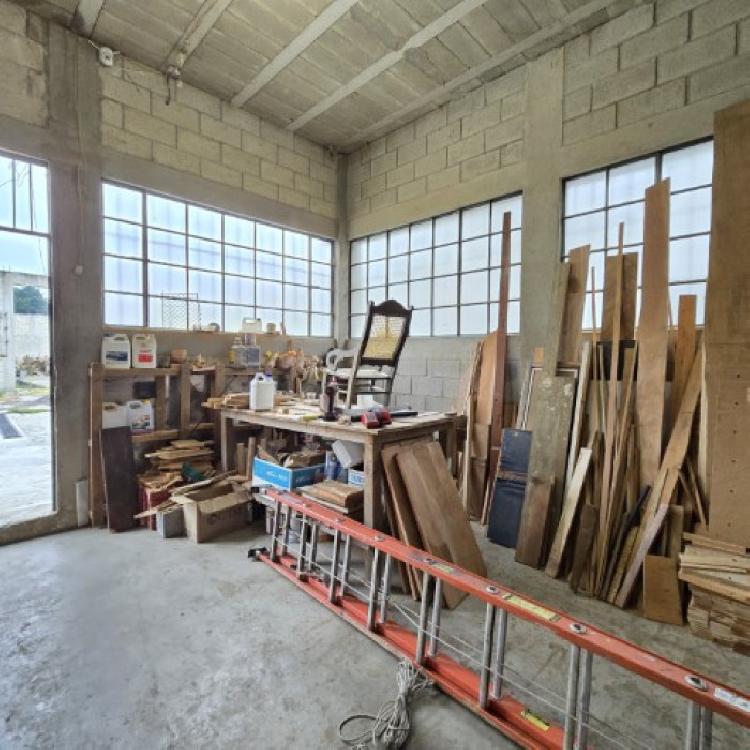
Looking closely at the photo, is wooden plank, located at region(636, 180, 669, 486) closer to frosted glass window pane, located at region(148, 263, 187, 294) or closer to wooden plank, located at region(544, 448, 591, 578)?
wooden plank, located at region(544, 448, 591, 578)

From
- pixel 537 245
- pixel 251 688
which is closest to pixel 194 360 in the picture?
pixel 251 688

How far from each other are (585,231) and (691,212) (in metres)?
0.67

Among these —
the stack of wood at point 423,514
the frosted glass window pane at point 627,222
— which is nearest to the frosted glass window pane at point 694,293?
the frosted glass window pane at point 627,222

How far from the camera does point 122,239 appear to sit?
140 inches

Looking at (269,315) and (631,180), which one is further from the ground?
(631,180)

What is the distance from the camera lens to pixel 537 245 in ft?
11.3

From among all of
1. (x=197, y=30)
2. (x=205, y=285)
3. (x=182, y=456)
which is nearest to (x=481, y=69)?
(x=197, y=30)

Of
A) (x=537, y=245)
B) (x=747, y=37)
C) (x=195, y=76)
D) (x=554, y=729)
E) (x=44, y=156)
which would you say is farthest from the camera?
(x=195, y=76)

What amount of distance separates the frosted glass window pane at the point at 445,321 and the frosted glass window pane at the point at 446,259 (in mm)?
391

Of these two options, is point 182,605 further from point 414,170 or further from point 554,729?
point 414,170

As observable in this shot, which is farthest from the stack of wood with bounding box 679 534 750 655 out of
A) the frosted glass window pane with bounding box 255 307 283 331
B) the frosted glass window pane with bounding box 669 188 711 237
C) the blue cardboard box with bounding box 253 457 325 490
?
the frosted glass window pane with bounding box 255 307 283 331

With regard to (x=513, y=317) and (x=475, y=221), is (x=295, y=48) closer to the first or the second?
(x=475, y=221)

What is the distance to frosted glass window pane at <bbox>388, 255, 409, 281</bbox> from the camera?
15.1 ft

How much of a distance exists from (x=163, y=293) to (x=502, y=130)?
3.38 m
